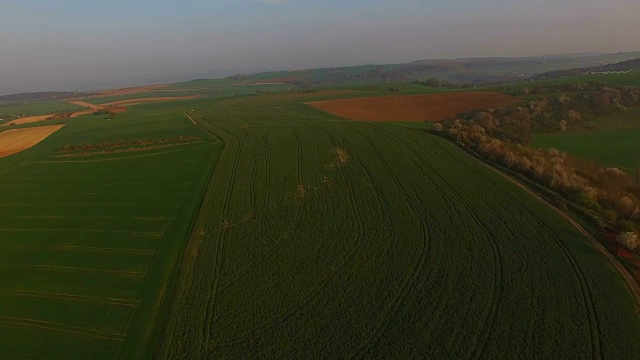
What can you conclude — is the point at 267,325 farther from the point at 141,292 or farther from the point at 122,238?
the point at 122,238

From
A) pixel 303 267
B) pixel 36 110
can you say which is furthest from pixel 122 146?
pixel 36 110

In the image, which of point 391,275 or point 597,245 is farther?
point 597,245

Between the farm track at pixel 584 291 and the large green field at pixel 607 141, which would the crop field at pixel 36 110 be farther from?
the farm track at pixel 584 291

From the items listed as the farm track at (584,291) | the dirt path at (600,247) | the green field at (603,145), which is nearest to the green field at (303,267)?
the farm track at (584,291)

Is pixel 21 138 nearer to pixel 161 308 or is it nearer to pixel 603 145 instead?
pixel 161 308

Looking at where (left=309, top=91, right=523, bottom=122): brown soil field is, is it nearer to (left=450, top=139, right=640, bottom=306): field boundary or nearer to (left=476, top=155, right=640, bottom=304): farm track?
(left=450, top=139, right=640, bottom=306): field boundary

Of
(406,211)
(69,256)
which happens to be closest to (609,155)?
(406,211)
